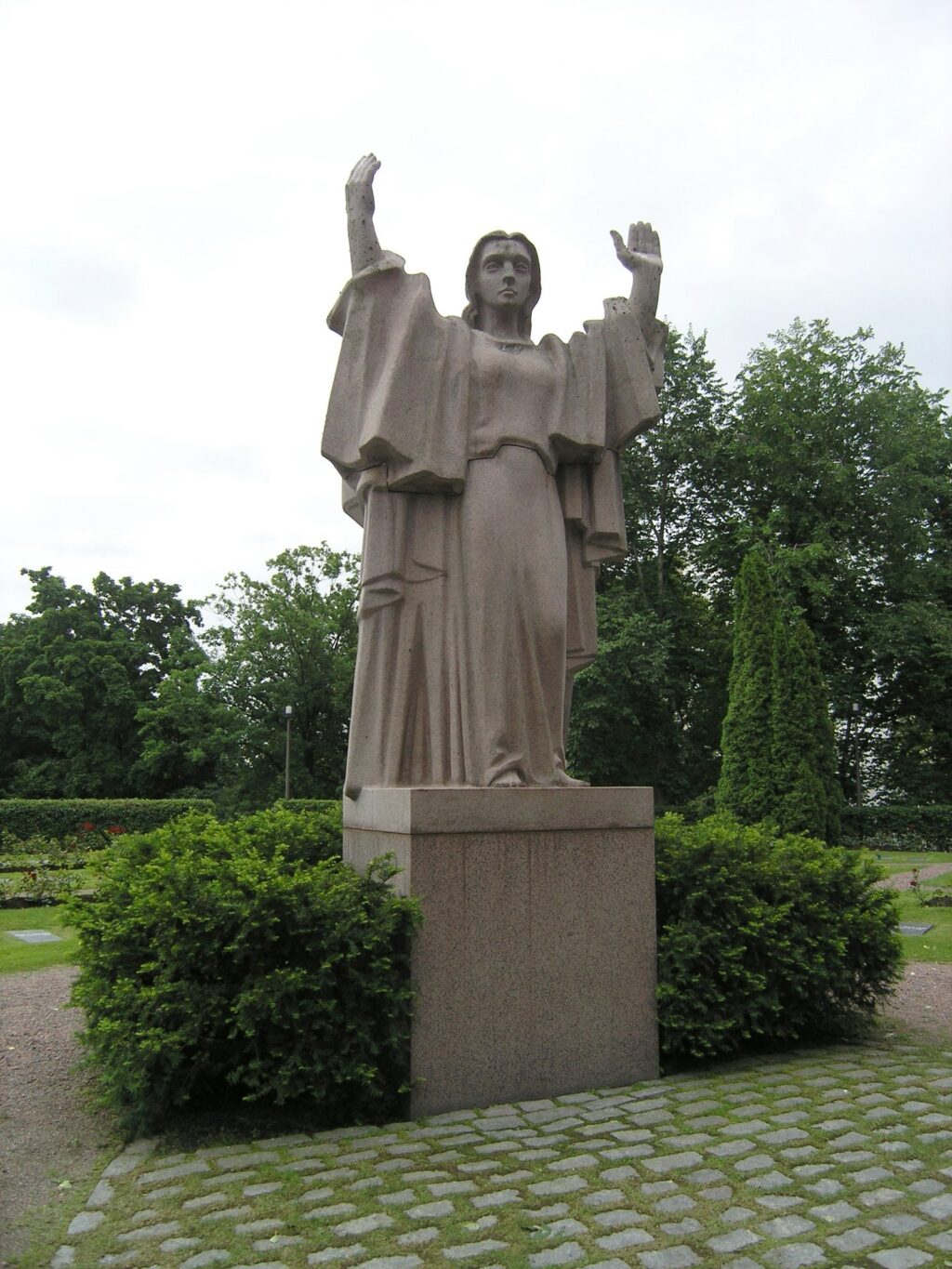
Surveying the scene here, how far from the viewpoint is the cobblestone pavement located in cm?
314

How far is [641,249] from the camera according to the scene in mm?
6383

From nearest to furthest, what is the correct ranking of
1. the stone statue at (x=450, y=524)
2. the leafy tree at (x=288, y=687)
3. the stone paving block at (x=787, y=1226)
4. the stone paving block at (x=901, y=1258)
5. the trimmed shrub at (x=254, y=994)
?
1. the stone paving block at (x=901, y=1258)
2. the stone paving block at (x=787, y=1226)
3. the trimmed shrub at (x=254, y=994)
4. the stone statue at (x=450, y=524)
5. the leafy tree at (x=288, y=687)

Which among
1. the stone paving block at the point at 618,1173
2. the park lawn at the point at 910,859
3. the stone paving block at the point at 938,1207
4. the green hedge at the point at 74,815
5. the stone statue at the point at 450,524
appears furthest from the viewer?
the green hedge at the point at 74,815

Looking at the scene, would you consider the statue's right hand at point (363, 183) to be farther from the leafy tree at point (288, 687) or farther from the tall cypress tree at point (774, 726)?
the leafy tree at point (288, 687)

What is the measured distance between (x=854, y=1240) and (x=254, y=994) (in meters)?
2.35

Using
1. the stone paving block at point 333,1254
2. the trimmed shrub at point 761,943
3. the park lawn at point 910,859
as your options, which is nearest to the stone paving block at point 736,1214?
the stone paving block at point 333,1254

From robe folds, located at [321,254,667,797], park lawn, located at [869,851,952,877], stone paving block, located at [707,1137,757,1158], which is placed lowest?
stone paving block, located at [707,1137,757,1158]

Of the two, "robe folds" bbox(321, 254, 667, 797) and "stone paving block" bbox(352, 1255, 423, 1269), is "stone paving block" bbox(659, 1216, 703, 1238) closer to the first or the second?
"stone paving block" bbox(352, 1255, 423, 1269)

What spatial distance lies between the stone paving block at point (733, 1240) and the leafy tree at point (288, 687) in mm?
31125

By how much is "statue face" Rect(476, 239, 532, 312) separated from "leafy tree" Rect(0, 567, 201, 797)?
3326 cm

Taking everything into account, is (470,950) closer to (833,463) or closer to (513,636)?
(513,636)

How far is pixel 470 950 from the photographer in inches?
190

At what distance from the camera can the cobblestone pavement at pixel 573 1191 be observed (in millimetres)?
3141

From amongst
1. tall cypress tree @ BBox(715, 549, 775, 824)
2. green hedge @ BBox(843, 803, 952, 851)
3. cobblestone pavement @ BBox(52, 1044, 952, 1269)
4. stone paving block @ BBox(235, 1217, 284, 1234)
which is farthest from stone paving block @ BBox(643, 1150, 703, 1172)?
green hedge @ BBox(843, 803, 952, 851)
